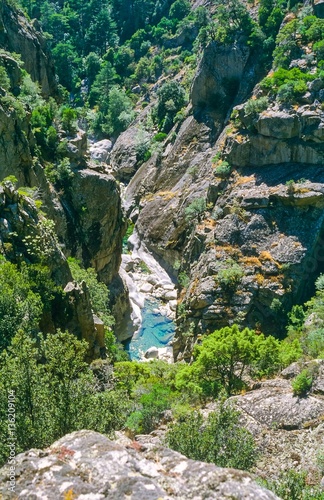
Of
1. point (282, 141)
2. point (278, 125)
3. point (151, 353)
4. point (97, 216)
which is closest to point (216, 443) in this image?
point (97, 216)

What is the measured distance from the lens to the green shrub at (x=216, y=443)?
15.4 meters

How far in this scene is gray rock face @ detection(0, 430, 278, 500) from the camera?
333 inches

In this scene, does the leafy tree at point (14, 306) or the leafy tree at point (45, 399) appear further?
the leafy tree at point (14, 306)

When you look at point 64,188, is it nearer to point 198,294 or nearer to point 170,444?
point 198,294

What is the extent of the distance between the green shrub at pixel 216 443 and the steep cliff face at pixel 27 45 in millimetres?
54312

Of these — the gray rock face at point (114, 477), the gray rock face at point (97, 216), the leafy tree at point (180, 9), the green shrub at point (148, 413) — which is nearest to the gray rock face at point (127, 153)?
the gray rock face at point (97, 216)

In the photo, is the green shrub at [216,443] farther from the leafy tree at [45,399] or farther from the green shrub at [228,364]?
the green shrub at [228,364]

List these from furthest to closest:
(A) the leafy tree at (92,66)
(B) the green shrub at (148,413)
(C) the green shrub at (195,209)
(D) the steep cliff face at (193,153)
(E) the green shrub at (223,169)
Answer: (A) the leafy tree at (92,66) < (D) the steep cliff face at (193,153) < (C) the green shrub at (195,209) < (E) the green shrub at (223,169) < (B) the green shrub at (148,413)

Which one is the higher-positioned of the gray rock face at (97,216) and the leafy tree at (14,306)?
the gray rock face at (97,216)

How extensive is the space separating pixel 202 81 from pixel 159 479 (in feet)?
239

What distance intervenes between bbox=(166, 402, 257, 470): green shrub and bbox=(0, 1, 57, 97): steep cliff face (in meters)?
54.3

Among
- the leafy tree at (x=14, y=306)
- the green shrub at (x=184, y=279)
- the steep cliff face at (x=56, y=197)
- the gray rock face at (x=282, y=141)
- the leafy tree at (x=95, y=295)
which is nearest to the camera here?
the leafy tree at (x=14, y=306)

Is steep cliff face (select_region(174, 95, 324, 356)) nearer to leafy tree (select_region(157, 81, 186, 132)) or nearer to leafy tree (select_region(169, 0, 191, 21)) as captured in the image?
leafy tree (select_region(157, 81, 186, 132))

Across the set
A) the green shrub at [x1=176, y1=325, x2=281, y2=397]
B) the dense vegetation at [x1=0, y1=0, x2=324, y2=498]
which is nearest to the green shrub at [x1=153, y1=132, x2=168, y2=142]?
the dense vegetation at [x1=0, y1=0, x2=324, y2=498]
